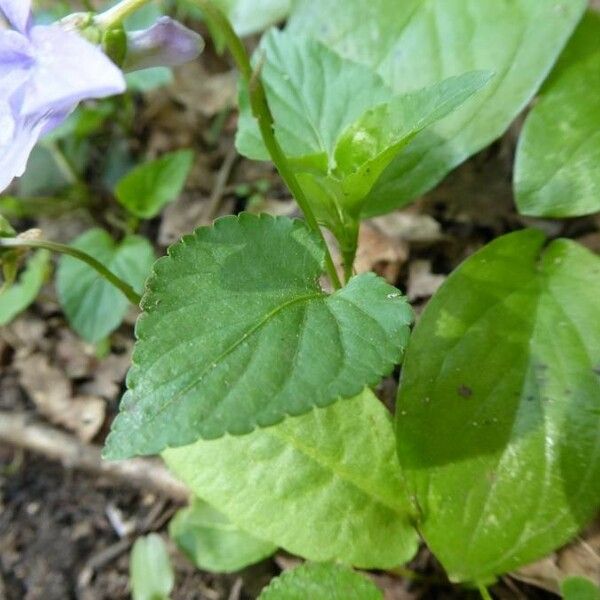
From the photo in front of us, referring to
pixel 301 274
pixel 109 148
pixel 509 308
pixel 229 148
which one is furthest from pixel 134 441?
pixel 109 148

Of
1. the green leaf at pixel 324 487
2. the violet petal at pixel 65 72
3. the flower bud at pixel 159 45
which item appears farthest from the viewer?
the green leaf at pixel 324 487

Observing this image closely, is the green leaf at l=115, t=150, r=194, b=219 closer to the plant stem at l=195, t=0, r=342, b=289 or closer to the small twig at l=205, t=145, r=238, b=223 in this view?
the small twig at l=205, t=145, r=238, b=223

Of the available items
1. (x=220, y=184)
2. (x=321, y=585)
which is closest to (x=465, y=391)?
(x=321, y=585)

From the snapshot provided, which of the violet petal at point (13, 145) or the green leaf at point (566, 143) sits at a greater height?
the violet petal at point (13, 145)

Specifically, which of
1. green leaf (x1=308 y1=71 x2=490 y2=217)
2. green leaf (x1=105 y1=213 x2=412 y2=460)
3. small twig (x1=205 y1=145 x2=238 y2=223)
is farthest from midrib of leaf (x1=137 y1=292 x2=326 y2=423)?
small twig (x1=205 y1=145 x2=238 y2=223)

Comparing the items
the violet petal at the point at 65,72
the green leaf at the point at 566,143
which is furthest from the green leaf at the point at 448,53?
the violet petal at the point at 65,72

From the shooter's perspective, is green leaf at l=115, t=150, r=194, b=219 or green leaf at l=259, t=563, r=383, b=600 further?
green leaf at l=115, t=150, r=194, b=219

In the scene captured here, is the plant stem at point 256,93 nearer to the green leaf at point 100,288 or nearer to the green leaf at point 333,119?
the green leaf at point 333,119
